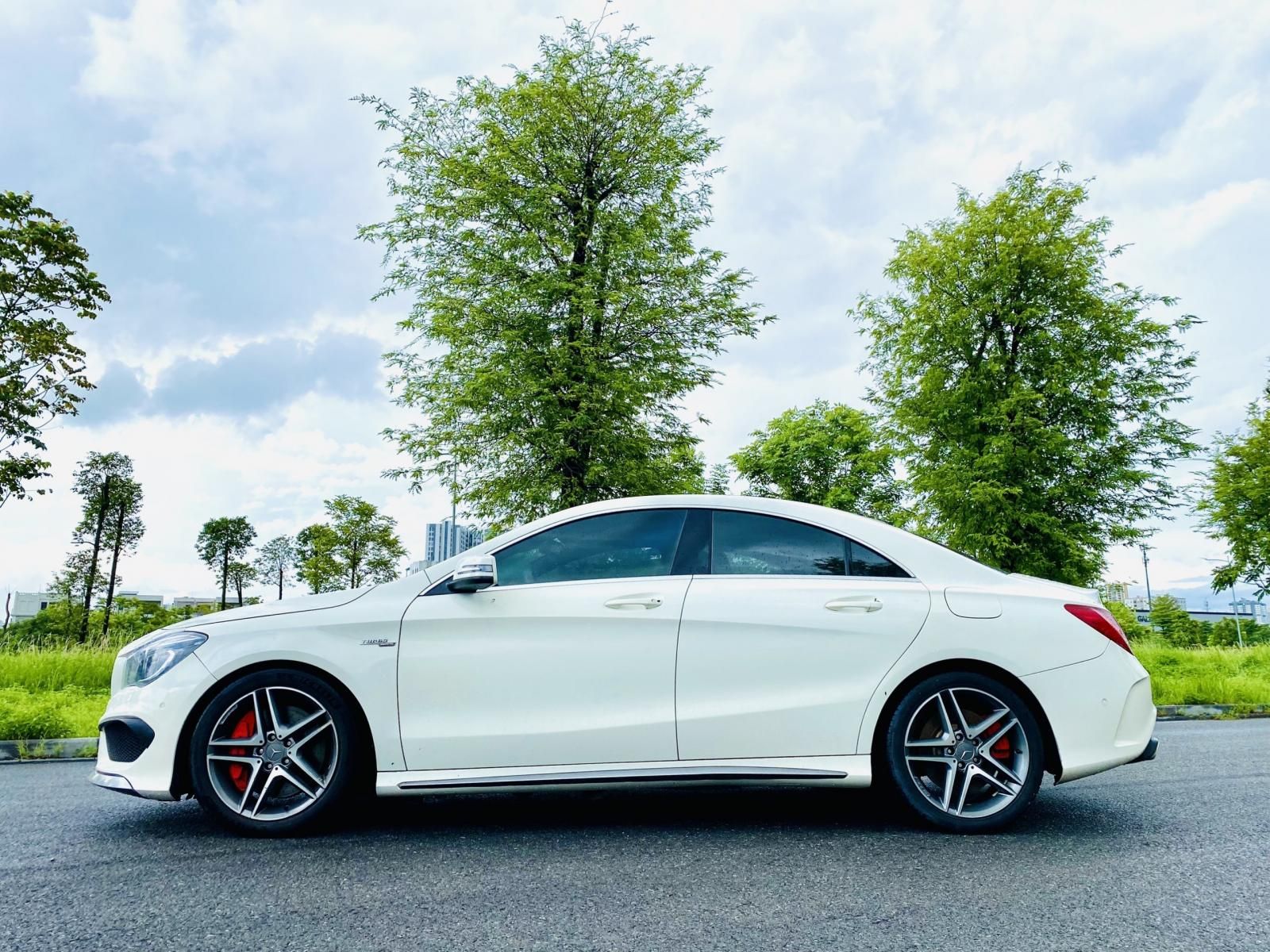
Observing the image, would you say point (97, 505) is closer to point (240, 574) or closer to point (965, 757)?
point (240, 574)

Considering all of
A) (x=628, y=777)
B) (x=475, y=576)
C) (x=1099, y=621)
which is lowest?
(x=628, y=777)

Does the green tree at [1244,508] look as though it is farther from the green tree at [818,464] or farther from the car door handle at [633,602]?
the car door handle at [633,602]

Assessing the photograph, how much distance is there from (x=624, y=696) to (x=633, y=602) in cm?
Result: 43

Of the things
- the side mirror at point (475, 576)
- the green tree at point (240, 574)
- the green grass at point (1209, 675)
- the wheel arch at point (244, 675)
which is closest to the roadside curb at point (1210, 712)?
the green grass at point (1209, 675)

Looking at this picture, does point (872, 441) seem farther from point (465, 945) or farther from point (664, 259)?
point (465, 945)

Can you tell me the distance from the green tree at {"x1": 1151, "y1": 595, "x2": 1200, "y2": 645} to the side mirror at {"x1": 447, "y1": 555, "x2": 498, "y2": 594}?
38.2m

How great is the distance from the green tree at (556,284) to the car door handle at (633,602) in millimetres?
10411

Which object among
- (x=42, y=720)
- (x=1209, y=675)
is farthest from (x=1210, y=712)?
(x=42, y=720)

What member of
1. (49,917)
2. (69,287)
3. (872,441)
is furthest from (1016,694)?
(69,287)

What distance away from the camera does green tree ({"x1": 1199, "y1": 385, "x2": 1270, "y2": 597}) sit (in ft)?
80.6

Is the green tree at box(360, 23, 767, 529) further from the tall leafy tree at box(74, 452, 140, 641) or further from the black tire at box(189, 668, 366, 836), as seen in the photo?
the tall leafy tree at box(74, 452, 140, 641)

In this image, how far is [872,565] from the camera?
4.50 meters

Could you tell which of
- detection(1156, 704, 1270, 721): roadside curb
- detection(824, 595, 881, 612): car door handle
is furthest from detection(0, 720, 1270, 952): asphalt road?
detection(1156, 704, 1270, 721): roadside curb

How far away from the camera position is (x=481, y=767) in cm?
410
